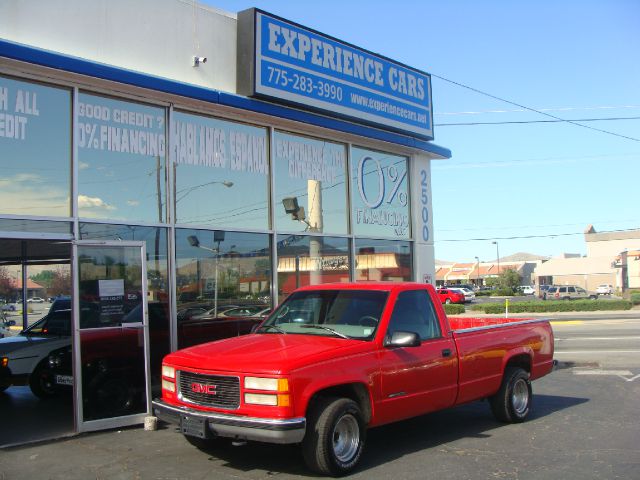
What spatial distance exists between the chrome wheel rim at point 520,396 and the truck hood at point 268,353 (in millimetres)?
2921

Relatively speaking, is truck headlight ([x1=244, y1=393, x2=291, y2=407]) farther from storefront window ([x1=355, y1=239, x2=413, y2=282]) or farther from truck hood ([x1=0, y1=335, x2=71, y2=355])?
storefront window ([x1=355, y1=239, x2=413, y2=282])

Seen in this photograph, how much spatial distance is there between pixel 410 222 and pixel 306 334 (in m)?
8.00

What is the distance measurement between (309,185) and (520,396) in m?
5.54

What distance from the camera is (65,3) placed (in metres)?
8.72

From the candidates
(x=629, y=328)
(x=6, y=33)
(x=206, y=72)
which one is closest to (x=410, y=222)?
(x=206, y=72)

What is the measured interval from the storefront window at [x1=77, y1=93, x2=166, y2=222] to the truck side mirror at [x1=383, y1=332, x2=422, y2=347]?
4.44m

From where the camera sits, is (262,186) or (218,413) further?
(262,186)

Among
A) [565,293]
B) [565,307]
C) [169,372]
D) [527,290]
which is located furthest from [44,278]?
[527,290]

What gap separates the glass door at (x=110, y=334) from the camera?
8.23m

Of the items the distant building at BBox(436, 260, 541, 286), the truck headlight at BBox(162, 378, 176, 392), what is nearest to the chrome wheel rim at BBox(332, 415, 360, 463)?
the truck headlight at BBox(162, 378, 176, 392)

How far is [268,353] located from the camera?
621 centimetres

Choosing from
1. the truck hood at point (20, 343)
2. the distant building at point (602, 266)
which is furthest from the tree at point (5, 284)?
the distant building at point (602, 266)

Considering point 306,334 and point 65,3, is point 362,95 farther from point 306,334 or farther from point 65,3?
point 306,334

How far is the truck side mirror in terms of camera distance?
6520mm
